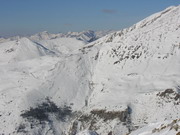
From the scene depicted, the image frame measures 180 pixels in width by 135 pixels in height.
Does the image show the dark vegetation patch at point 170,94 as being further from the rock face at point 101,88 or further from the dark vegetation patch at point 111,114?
the dark vegetation patch at point 111,114

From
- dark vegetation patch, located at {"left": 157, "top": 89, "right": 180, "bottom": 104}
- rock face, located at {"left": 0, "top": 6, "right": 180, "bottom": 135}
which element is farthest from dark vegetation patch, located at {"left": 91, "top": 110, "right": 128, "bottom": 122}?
dark vegetation patch, located at {"left": 157, "top": 89, "right": 180, "bottom": 104}

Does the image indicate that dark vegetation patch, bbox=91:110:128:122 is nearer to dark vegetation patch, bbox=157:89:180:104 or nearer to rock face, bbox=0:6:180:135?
rock face, bbox=0:6:180:135

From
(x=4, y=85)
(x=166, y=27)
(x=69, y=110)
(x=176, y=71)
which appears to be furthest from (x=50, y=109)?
(x=166, y=27)

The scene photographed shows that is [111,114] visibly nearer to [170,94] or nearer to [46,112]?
[170,94]

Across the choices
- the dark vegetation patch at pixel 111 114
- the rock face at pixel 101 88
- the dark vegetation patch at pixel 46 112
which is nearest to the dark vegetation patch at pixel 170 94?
the rock face at pixel 101 88

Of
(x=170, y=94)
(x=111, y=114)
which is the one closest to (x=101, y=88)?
(x=111, y=114)

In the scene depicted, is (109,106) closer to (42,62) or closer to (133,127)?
(133,127)

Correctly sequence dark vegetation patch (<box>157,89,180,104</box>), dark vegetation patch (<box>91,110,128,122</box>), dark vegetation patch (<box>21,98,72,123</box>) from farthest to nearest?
1. dark vegetation patch (<box>21,98,72,123</box>)
2. dark vegetation patch (<box>91,110,128,122</box>)
3. dark vegetation patch (<box>157,89,180,104</box>)
